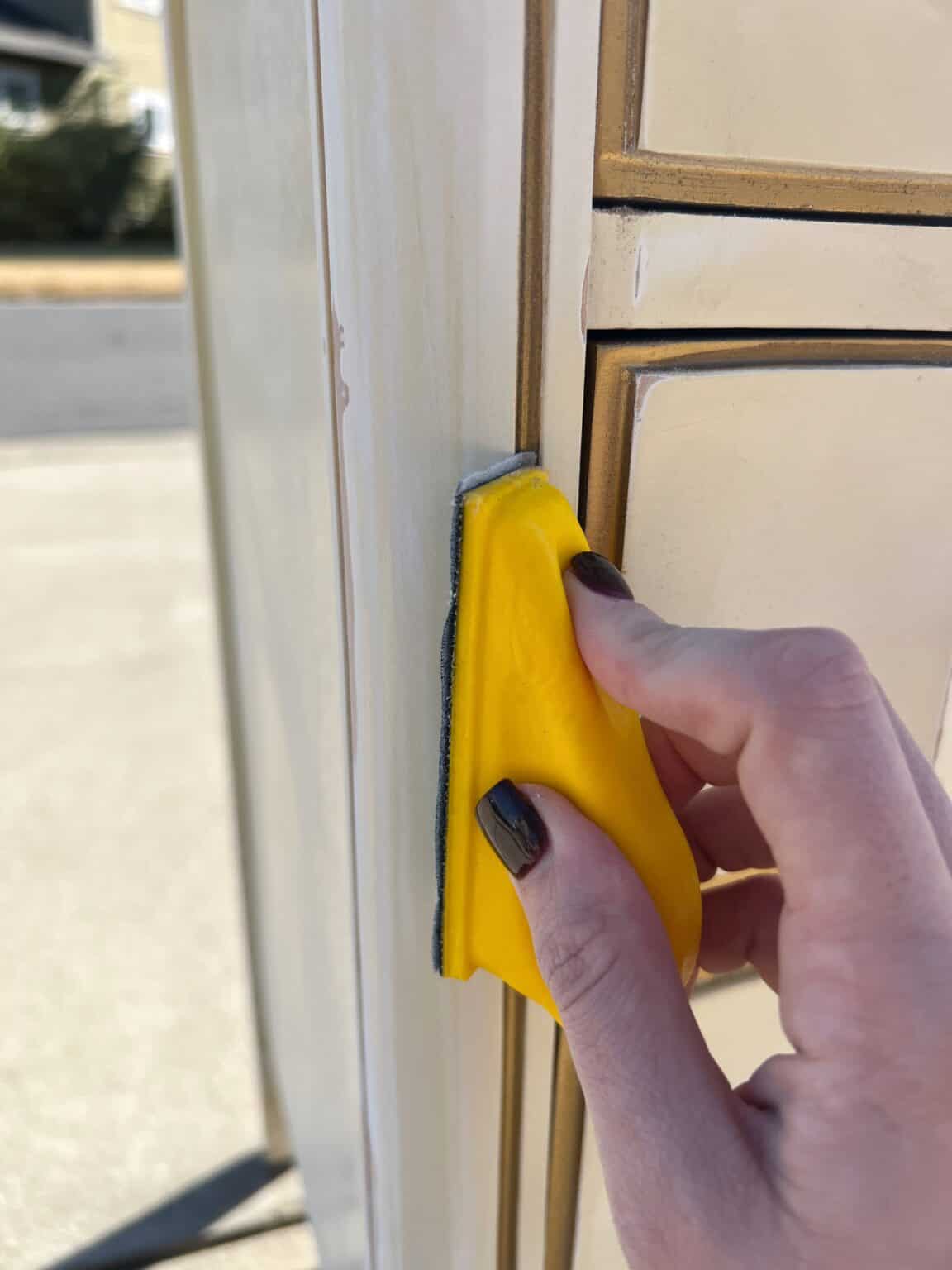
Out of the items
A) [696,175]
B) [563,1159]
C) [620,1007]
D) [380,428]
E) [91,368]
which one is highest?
[696,175]

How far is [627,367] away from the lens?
0.47 m

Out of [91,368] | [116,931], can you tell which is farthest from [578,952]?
[91,368]

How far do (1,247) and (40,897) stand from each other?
9.21 meters

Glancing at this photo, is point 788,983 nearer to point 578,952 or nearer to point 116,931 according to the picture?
point 578,952

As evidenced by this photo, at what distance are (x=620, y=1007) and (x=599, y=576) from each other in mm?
196

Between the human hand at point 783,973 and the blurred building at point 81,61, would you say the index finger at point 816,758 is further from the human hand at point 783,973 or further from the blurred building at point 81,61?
the blurred building at point 81,61

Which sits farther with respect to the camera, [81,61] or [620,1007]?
[81,61]

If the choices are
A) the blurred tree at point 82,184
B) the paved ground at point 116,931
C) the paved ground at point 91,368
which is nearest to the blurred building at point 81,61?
the blurred tree at point 82,184

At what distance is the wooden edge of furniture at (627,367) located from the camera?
47cm

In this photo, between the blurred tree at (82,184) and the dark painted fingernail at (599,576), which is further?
the blurred tree at (82,184)

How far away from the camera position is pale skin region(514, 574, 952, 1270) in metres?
0.39

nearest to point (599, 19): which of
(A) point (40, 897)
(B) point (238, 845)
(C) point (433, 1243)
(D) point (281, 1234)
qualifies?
(C) point (433, 1243)

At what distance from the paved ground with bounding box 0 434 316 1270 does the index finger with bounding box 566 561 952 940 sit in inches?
Answer: 45.0

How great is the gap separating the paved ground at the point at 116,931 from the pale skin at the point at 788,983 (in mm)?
1033
